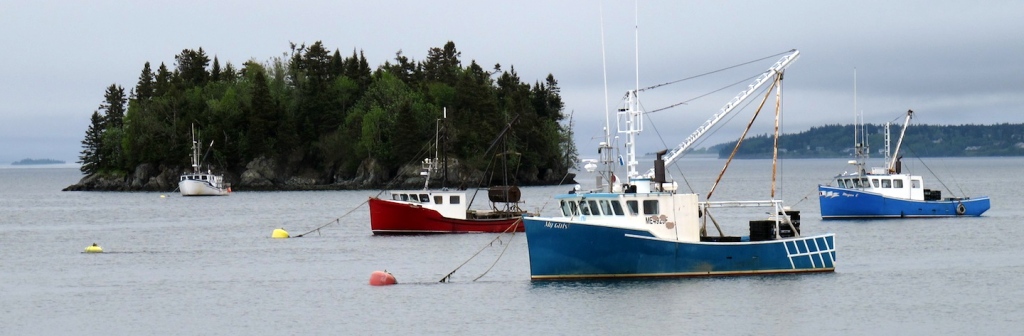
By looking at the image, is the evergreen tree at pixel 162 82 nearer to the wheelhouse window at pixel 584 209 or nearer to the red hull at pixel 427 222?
the red hull at pixel 427 222

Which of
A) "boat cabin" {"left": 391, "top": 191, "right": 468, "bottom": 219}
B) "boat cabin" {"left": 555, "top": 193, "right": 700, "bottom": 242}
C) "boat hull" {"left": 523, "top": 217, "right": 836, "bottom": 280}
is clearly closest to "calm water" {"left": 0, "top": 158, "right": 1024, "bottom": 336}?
"boat hull" {"left": 523, "top": 217, "right": 836, "bottom": 280}

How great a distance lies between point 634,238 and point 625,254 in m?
0.58

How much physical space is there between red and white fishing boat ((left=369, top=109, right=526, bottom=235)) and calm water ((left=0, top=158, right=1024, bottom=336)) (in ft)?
5.77

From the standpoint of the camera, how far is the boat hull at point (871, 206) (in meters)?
75.8

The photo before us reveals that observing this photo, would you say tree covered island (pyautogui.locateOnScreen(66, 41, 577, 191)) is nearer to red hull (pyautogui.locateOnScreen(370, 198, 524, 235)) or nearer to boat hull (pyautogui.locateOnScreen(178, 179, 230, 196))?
boat hull (pyautogui.locateOnScreen(178, 179, 230, 196))

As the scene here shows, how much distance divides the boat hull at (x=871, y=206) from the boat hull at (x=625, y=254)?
35245mm

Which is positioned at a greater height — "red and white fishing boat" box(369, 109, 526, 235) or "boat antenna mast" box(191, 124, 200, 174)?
"boat antenna mast" box(191, 124, 200, 174)

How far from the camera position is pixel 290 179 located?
150750 millimetres

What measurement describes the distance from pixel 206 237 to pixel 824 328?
45.9m

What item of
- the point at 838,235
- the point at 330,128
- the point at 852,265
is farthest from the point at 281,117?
the point at 852,265

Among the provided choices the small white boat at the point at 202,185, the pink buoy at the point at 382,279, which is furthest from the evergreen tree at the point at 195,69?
the pink buoy at the point at 382,279

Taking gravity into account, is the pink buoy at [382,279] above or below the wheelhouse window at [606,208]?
below

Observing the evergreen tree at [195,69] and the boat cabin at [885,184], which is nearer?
the boat cabin at [885,184]

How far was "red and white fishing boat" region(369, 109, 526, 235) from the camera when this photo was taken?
6875cm
